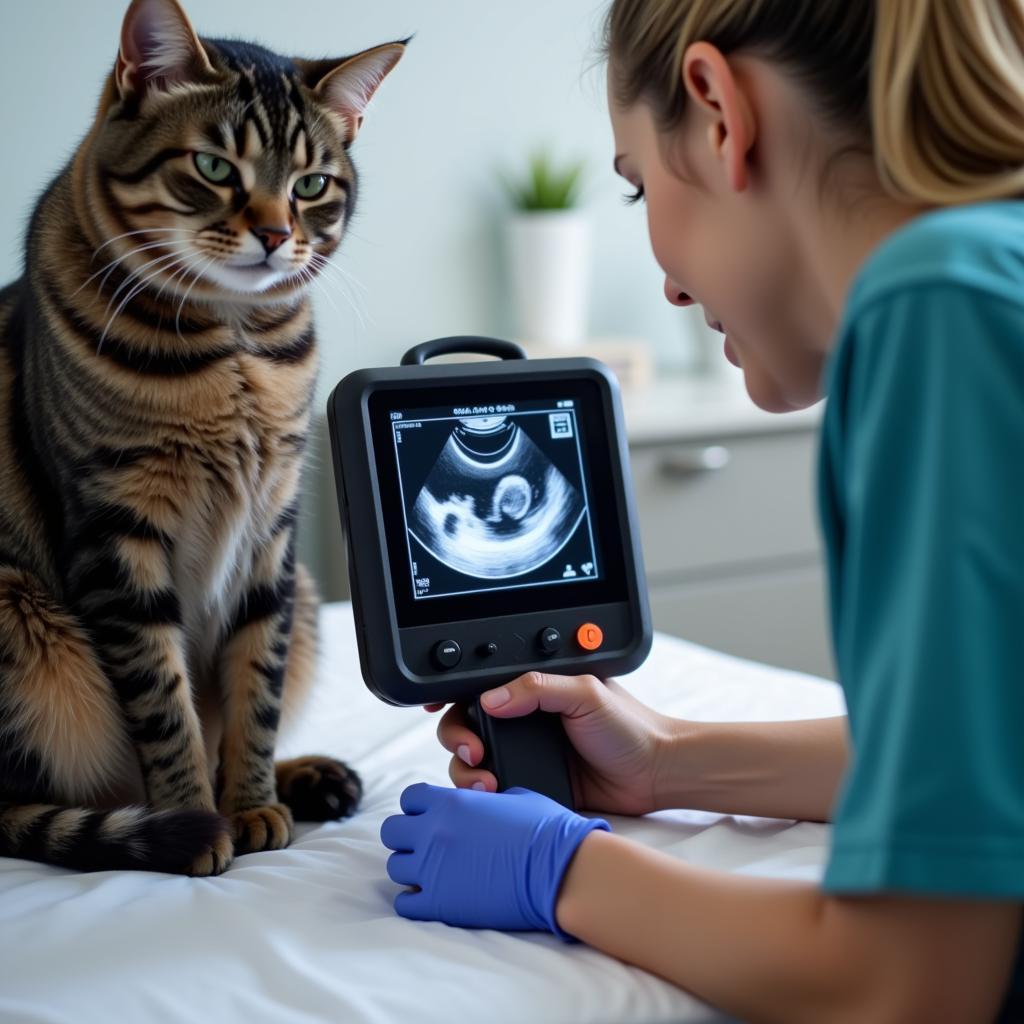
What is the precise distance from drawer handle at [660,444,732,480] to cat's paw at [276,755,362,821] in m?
1.22

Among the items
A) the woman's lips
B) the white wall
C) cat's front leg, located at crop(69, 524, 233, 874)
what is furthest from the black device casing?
the white wall

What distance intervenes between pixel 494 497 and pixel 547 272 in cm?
151

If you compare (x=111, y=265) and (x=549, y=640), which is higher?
(x=111, y=265)

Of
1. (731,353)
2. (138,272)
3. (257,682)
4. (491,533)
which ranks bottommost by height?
(257,682)

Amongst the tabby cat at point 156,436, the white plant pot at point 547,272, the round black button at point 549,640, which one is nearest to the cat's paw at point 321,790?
the tabby cat at point 156,436

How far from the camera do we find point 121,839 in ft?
2.85

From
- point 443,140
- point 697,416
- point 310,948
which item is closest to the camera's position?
point 310,948

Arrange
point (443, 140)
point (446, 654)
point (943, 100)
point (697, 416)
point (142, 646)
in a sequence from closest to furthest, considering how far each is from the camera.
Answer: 1. point (943, 100)
2. point (446, 654)
3. point (142, 646)
4. point (697, 416)
5. point (443, 140)

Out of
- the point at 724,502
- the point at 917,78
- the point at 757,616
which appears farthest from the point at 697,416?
the point at 917,78

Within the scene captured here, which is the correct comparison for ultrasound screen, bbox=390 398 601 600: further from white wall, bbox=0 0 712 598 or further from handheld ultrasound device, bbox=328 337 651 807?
white wall, bbox=0 0 712 598

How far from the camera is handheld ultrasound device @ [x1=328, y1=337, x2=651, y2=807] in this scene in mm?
836

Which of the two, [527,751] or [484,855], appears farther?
[527,751]

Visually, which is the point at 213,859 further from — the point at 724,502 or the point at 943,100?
the point at 724,502

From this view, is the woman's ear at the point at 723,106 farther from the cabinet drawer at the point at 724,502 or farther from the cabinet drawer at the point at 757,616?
the cabinet drawer at the point at 757,616
